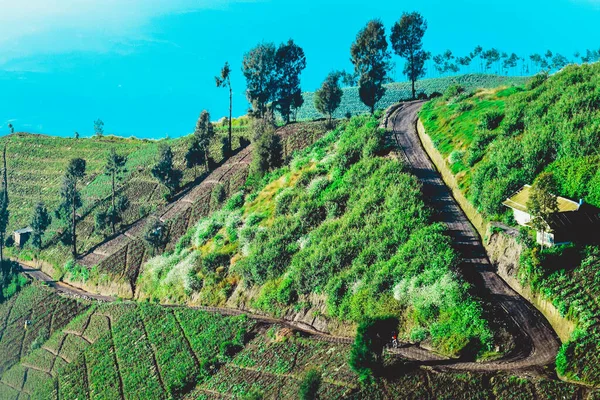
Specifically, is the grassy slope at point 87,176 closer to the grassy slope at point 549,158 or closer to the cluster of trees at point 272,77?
the cluster of trees at point 272,77

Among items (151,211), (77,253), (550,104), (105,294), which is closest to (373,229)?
Result: (550,104)

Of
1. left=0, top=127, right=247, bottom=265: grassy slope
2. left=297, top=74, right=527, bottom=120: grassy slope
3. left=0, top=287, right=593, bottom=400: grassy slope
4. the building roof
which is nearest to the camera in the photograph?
left=0, top=287, right=593, bottom=400: grassy slope

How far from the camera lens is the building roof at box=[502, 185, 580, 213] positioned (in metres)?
36.8

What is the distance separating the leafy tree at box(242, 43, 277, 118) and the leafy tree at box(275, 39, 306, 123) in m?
0.76

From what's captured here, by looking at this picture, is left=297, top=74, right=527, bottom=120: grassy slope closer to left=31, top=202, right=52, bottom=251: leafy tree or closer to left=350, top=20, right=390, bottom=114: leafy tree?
left=350, top=20, right=390, bottom=114: leafy tree

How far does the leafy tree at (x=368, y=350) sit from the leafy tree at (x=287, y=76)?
203 ft

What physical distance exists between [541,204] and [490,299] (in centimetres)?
605

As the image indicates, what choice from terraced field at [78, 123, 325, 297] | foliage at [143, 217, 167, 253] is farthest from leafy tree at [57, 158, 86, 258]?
foliage at [143, 217, 167, 253]

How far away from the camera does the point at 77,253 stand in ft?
252

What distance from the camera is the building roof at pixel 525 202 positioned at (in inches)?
1450

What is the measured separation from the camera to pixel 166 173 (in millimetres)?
79500

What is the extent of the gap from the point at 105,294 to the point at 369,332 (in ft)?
140

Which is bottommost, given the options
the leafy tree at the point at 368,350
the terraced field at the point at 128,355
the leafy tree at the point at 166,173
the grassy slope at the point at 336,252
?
the terraced field at the point at 128,355

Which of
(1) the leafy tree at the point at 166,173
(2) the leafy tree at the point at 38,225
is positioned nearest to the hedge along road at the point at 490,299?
(1) the leafy tree at the point at 166,173
